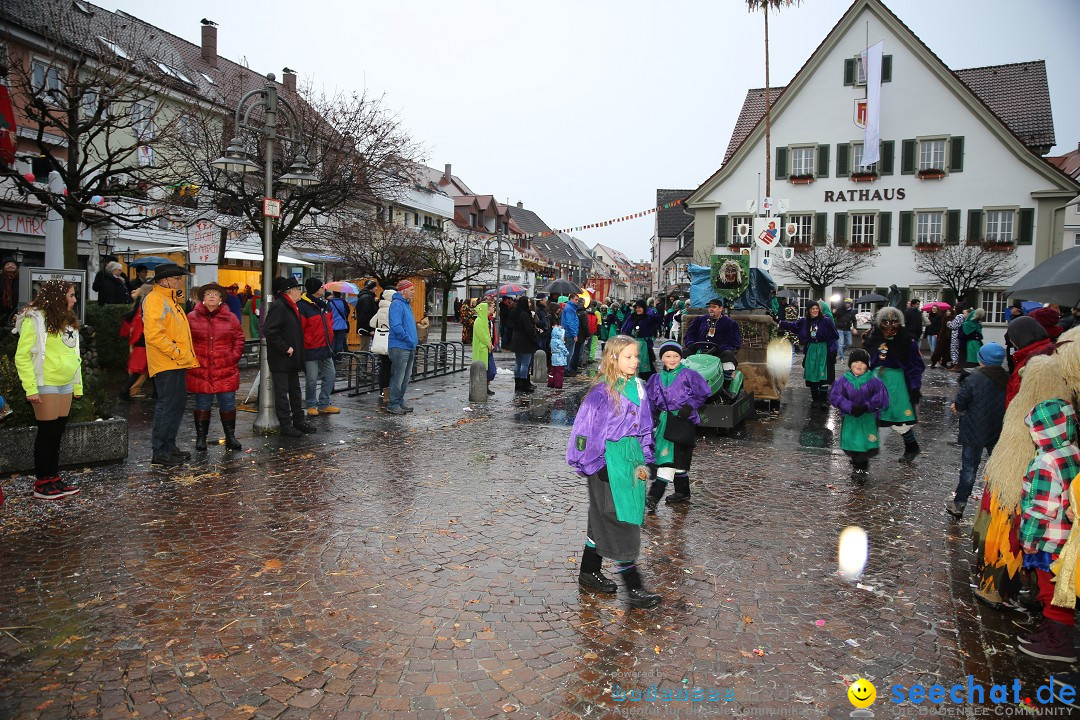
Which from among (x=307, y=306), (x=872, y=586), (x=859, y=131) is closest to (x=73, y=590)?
(x=872, y=586)

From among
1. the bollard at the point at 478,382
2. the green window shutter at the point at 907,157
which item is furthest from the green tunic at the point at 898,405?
the green window shutter at the point at 907,157

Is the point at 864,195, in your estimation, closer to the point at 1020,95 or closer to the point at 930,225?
the point at 930,225

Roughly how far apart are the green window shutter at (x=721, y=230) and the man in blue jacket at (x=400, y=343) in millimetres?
26209

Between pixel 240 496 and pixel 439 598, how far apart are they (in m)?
3.00

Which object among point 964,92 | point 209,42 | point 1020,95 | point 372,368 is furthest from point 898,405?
point 209,42

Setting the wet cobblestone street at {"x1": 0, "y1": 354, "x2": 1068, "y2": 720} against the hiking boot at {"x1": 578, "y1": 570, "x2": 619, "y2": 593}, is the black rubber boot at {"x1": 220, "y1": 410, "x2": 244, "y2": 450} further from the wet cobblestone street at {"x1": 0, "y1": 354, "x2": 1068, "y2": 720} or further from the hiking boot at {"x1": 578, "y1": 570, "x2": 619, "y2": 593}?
the hiking boot at {"x1": 578, "y1": 570, "x2": 619, "y2": 593}

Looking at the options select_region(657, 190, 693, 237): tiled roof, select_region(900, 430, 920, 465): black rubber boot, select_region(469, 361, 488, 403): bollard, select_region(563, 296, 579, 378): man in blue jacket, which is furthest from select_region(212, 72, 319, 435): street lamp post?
select_region(657, 190, 693, 237): tiled roof

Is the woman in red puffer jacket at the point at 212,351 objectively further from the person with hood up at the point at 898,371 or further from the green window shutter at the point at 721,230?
the green window shutter at the point at 721,230

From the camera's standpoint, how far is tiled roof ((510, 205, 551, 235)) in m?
81.5

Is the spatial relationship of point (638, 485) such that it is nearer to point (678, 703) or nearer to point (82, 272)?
point (678, 703)

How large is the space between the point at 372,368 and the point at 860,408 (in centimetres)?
932

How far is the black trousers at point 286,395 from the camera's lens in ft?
30.5

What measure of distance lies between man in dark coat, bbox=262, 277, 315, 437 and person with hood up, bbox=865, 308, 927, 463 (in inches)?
293

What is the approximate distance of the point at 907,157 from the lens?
3216 cm
